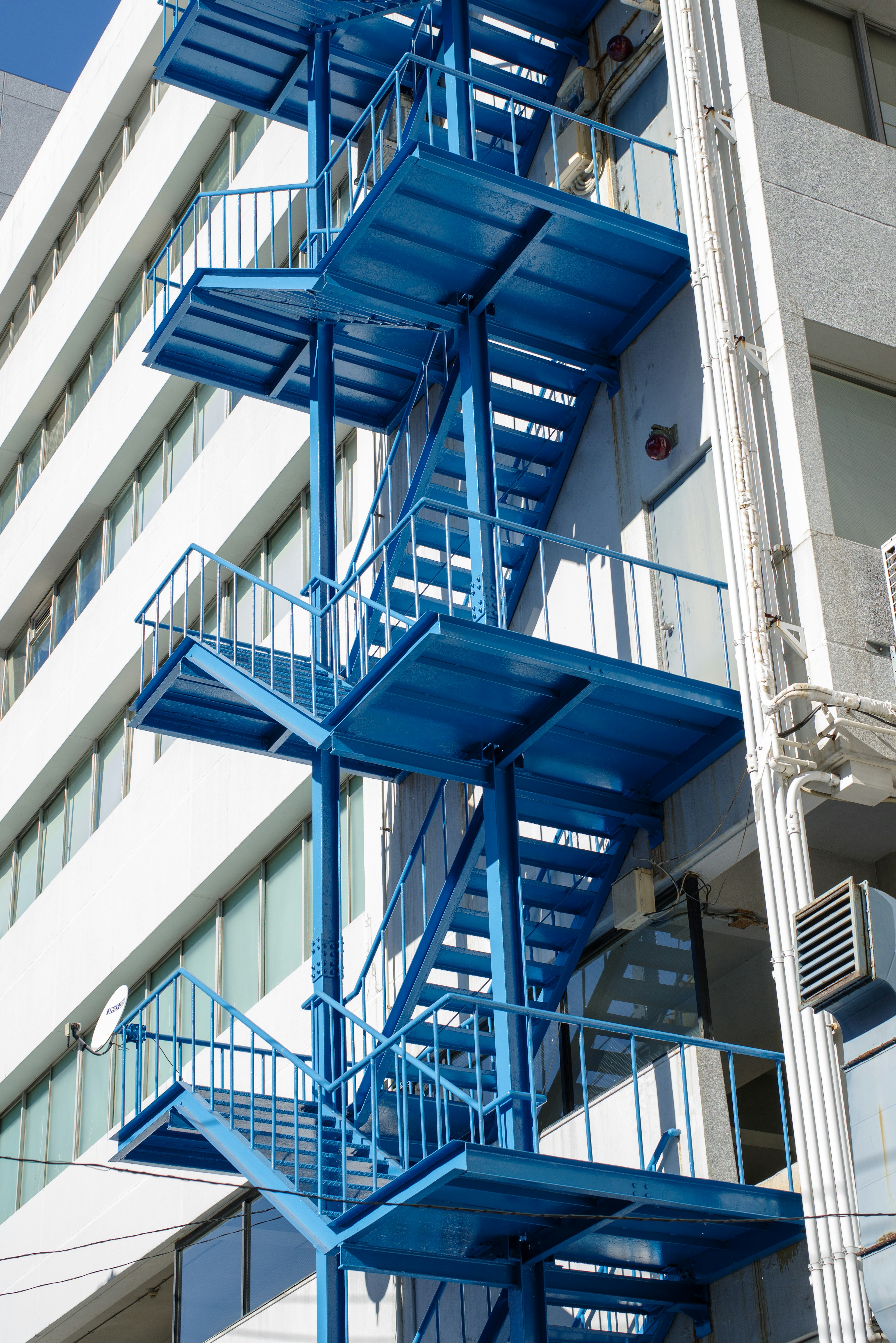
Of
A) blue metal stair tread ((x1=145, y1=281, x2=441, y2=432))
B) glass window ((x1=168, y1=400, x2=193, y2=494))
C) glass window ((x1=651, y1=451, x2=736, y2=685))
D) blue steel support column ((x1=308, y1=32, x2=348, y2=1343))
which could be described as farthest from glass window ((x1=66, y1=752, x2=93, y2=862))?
glass window ((x1=651, y1=451, x2=736, y2=685))

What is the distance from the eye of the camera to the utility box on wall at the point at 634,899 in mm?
14781

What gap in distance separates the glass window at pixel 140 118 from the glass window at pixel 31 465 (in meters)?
5.97

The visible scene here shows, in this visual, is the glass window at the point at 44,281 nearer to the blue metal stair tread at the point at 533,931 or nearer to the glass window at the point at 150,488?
the glass window at the point at 150,488

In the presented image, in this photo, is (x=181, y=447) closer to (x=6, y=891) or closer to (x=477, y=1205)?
(x=6, y=891)

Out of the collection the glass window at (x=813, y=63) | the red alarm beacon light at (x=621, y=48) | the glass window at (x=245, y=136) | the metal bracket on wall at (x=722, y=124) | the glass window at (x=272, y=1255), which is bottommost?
the glass window at (x=272, y=1255)

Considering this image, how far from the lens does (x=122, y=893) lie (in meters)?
25.2

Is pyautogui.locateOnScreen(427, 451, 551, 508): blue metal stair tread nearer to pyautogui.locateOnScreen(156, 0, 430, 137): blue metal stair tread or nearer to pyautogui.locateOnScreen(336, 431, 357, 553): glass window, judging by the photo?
pyautogui.locateOnScreen(336, 431, 357, 553): glass window

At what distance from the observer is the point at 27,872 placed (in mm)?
30078

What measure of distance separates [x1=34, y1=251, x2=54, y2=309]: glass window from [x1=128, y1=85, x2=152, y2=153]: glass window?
Answer: 405 centimetres

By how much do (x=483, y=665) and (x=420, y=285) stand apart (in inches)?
185

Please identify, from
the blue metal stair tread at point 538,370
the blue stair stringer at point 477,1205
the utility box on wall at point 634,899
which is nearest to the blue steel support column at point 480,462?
the blue metal stair tread at point 538,370

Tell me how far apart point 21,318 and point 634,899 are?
25.2 meters

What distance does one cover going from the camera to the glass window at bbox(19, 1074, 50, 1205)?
26.1 meters

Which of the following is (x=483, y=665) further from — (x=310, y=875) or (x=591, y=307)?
A: (x=310, y=875)
